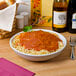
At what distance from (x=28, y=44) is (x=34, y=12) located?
475mm

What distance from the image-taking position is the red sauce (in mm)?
778

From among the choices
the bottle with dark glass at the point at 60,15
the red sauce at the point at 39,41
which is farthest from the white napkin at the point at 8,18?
the bottle with dark glass at the point at 60,15

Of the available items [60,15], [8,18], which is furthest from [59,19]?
[8,18]

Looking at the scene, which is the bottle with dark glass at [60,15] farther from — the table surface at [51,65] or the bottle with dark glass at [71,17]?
the table surface at [51,65]

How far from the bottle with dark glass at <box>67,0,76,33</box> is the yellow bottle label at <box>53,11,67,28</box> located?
0.12 feet

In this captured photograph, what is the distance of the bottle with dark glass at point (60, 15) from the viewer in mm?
1062

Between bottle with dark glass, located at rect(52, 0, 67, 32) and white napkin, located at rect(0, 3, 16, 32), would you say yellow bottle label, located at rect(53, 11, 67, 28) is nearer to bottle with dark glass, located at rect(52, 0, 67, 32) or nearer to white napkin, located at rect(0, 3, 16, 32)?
bottle with dark glass, located at rect(52, 0, 67, 32)

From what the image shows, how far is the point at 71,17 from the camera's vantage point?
1.08 m

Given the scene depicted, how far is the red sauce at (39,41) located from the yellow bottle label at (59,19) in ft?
0.82

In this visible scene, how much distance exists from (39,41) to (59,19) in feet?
1.09

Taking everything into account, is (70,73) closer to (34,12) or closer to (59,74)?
(59,74)

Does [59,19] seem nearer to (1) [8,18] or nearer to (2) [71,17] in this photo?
(2) [71,17]

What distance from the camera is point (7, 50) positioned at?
90cm

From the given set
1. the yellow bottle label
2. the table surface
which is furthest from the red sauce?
the yellow bottle label
